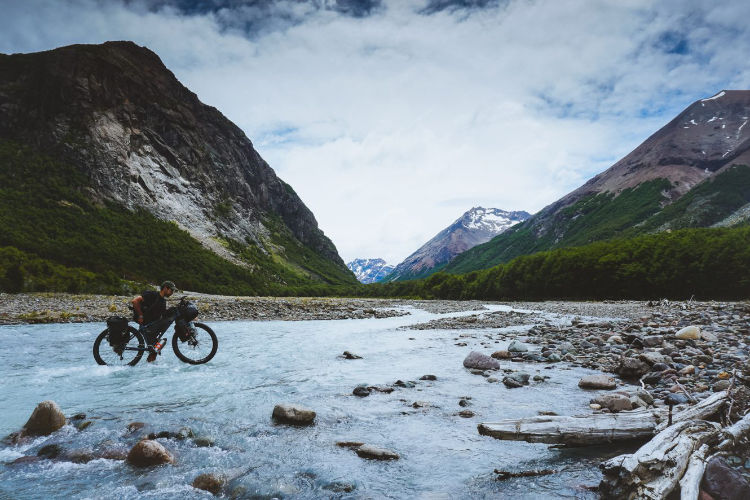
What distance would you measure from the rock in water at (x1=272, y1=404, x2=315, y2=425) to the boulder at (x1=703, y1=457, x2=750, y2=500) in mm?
6510

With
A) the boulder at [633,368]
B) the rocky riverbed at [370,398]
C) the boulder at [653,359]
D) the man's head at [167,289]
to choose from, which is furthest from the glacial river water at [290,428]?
the man's head at [167,289]

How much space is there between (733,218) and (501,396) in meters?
214

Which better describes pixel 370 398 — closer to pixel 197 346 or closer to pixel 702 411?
pixel 702 411

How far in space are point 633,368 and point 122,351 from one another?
16339 mm

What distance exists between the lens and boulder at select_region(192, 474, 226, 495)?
5227 mm

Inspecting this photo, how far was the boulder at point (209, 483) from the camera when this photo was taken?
17.1ft

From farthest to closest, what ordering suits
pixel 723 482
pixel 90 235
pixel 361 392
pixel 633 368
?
pixel 90 235 → pixel 633 368 → pixel 361 392 → pixel 723 482

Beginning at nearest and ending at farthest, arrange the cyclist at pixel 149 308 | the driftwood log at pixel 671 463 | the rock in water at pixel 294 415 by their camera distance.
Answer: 1. the driftwood log at pixel 671 463
2. the rock in water at pixel 294 415
3. the cyclist at pixel 149 308

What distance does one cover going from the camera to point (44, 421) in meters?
7.36

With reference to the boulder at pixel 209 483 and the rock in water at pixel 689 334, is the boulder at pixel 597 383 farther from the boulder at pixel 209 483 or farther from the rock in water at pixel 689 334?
the boulder at pixel 209 483

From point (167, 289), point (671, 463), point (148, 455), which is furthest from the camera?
point (167, 289)

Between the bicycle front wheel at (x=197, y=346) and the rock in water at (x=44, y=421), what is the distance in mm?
6008

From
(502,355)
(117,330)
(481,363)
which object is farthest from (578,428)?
(117,330)

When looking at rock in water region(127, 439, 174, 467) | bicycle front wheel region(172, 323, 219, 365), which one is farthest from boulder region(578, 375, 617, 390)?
bicycle front wheel region(172, 323, 219, 365)
